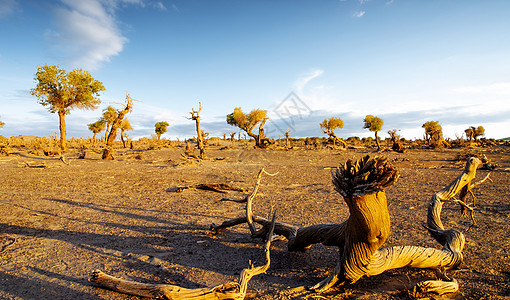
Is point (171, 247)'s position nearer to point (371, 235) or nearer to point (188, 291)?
point (188, 291)

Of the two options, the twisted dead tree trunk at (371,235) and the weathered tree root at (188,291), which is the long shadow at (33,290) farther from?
the twisted dead tree trunk at (371,235)

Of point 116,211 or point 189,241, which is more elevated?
point 116,211

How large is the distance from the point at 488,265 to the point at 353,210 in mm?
2537

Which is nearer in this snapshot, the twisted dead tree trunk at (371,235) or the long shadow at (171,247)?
the twisted dead tree trunk at (371,235)

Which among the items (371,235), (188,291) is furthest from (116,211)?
(371,235)

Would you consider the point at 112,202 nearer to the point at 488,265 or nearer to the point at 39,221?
the point at 39,221

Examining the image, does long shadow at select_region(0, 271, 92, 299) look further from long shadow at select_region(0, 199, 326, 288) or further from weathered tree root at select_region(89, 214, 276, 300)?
weathered tree root at select_region(89, 214, 276, 300)

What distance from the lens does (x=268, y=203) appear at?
7371 mm

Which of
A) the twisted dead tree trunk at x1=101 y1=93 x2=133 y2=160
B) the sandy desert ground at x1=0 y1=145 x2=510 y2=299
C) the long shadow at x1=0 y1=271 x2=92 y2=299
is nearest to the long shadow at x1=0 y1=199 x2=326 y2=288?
the sandy desert ground at x1=0 y1=145 x2=510 y2=299

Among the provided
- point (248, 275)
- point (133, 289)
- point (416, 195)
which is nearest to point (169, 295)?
point (133, 289)

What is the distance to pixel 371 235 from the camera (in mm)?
2516

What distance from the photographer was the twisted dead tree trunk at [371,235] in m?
2.25

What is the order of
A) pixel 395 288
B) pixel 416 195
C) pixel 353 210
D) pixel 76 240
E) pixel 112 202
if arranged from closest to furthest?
pixel 353 210, pixel 395 288, pixel 76 240, pixel 112 202, pixel 416 195

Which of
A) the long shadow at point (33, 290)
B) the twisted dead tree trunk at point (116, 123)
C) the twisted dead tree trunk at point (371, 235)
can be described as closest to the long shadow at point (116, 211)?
the long shadow at point (33, 290)
